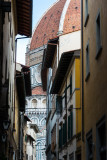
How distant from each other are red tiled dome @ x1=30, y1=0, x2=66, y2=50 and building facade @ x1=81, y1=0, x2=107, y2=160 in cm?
9395

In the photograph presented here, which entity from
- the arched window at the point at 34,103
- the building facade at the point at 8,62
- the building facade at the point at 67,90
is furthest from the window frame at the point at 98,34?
the arched window at the point at 34,103

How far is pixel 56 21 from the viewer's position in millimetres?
110938

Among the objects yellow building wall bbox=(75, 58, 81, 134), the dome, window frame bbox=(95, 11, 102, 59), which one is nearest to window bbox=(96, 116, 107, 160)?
window frame bbox=(95, 11, 102, 59)

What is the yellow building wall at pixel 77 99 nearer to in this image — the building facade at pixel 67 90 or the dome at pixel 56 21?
the building facade at pixel 67 90

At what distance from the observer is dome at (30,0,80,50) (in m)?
99.8

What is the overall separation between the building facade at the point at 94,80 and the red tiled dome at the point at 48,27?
9395 cm

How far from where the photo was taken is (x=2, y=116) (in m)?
13.5

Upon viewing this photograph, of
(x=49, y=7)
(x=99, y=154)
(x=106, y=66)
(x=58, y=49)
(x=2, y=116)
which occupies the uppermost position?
(x=49, y=7)

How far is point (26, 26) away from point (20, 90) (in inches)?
290

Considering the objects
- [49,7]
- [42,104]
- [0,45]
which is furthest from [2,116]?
[49,7]

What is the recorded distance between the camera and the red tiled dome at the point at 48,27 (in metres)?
111

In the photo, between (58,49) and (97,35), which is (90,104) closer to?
(97,35)

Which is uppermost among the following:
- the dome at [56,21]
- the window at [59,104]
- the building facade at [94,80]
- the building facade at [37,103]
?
the dome at [56,21]

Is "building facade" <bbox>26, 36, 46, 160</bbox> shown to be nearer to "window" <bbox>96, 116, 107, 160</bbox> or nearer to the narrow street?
the narrow street
